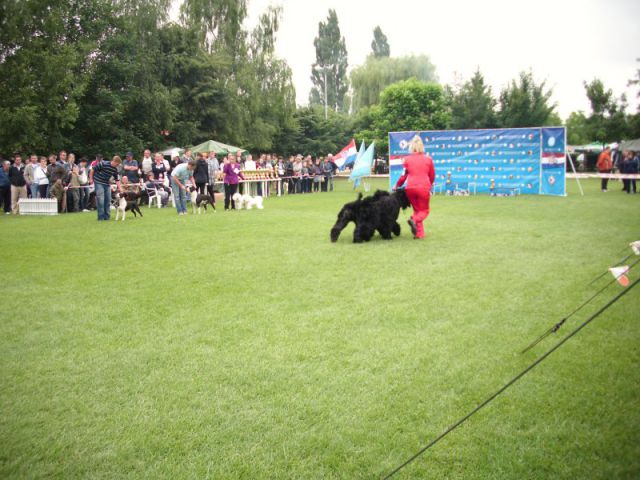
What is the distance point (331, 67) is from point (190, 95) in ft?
135

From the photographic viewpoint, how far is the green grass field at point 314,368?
3.20 meters

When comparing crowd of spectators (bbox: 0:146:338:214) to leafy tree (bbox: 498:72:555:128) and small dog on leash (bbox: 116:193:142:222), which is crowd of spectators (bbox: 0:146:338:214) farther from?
leafy tree (bbox: 498:72:555:128)

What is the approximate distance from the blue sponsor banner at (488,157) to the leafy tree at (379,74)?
117ft

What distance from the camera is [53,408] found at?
387 cm

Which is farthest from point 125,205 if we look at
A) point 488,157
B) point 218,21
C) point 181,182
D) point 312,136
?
point 312,136

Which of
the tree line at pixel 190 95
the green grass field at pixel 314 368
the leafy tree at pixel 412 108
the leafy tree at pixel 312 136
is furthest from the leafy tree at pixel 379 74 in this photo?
the green grass field at pixel 314 368

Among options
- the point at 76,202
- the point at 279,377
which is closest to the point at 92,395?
the point at 279,377

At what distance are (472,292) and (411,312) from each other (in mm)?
1245

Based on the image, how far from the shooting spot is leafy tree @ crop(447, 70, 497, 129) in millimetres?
44375

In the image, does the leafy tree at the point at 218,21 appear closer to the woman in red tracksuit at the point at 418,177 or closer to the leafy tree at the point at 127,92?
the leafy tree at the point at 127,92

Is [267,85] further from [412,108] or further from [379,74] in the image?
[379,74]

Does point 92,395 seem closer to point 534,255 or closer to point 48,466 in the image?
point 48,466

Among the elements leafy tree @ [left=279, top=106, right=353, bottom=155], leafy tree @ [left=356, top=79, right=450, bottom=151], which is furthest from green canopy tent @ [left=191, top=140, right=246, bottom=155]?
leafy tree @ [left=356, top=79, right=450, bottom=151]

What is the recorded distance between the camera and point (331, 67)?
74.9 meters
